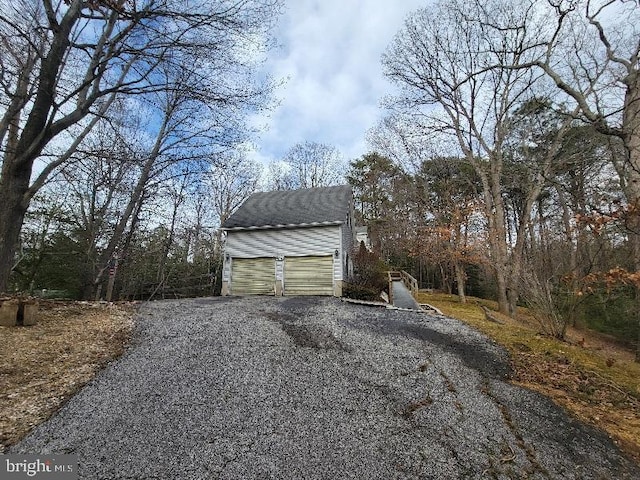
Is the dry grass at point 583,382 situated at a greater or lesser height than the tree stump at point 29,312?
lesser

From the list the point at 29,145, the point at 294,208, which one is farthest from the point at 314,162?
the point at 29,145

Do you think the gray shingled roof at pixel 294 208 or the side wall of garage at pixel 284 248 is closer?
the side wall of garage at pixel 284 248

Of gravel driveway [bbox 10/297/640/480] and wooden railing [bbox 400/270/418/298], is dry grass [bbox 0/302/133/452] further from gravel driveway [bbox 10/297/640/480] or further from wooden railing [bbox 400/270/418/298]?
wooden railing [bbox 400/270/418/298]

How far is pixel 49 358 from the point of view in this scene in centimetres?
491

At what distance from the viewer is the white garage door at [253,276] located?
14031mm

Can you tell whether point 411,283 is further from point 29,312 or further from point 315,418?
point 29,312

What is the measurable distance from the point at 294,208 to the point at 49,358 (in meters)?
11.4

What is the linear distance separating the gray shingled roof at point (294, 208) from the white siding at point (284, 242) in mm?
372

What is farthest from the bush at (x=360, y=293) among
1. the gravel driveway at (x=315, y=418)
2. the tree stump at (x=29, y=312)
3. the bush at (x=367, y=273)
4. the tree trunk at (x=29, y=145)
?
the tree trunk at (x=29, y=145)

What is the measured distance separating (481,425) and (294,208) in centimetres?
1279

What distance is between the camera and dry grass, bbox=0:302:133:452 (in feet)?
11.6

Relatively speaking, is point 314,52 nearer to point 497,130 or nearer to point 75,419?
point 75,419

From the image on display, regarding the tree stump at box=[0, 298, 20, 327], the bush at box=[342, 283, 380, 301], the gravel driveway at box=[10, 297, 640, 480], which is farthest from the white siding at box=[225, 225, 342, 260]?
the tree stump at box=[0, 298, 20, 327]

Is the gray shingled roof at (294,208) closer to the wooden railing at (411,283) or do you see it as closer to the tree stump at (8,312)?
the wooden railing at (411,283)
